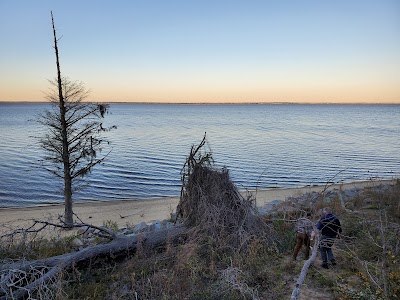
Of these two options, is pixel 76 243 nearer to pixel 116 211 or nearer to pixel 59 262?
pixel 59 262

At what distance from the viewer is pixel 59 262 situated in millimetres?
7027

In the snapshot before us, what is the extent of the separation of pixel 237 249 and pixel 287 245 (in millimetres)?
1831

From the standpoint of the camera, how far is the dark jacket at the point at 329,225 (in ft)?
26.2

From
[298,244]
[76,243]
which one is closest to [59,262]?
[76,243]

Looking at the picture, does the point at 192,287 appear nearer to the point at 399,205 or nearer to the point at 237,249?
the point at 237,249

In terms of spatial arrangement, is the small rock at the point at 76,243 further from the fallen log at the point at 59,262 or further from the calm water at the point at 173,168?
the calm water at the point at 173,168

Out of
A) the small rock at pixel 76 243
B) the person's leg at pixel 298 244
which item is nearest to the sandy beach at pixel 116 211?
the small rock at pixel 76 243

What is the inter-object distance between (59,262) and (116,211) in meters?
11.3

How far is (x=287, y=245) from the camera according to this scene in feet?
29.4

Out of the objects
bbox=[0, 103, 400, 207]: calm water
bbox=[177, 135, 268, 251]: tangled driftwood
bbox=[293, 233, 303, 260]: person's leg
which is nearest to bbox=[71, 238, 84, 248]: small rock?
bbox=[177, 135, 268, 251]: tangled driftwood

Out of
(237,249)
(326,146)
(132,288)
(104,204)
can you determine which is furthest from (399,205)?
(326,146)

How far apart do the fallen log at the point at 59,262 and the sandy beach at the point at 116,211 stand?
736 cm

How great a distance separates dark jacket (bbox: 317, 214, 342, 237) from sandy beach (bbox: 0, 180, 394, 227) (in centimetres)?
736

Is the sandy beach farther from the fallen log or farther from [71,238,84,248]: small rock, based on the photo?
the fallen log
